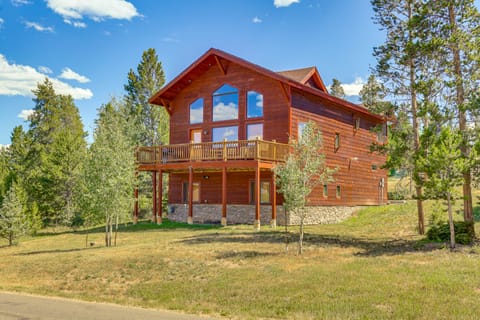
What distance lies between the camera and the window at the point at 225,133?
2492 centimetres

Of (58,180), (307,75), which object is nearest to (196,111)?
(307,75)

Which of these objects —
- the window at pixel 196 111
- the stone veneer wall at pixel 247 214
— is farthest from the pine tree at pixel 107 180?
the window at pixel 196 111

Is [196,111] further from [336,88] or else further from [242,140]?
[336,88]

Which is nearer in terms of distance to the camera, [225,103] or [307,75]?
[225,103]

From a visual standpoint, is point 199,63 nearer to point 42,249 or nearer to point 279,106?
point 279,106

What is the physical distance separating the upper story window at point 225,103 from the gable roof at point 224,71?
1.26m

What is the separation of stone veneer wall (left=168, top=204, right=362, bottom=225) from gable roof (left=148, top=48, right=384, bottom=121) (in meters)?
6.67

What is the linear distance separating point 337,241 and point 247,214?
7796 millimetres

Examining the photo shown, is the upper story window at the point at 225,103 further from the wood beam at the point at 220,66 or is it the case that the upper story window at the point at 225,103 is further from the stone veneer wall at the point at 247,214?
the stone veneer wall at the point at 247,214

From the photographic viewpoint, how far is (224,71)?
83.8ft

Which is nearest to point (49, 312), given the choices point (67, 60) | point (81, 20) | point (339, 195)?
point (339, 195)

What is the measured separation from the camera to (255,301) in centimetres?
898

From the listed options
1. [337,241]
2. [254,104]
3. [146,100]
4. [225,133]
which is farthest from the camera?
[146,100]

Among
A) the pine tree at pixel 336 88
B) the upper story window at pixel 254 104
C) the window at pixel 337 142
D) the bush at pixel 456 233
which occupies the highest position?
the pine tree at pixel 336 88
